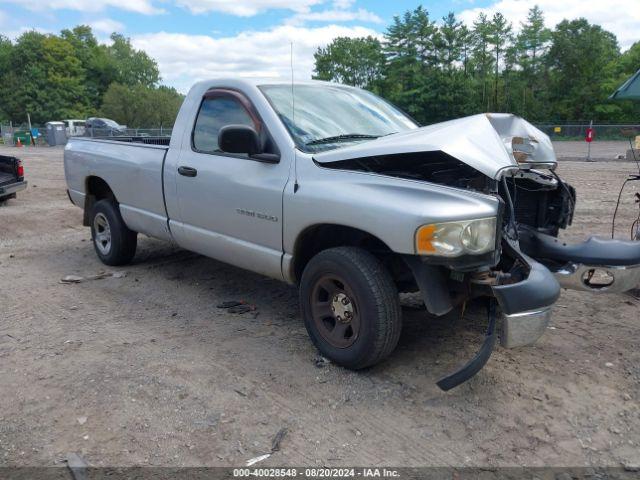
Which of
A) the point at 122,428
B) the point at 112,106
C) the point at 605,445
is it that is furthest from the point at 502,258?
the point at 112,106

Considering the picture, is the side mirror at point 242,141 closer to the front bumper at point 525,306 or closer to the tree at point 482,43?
the front bumper at point 525,306

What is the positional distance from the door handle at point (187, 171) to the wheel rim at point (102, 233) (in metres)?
1.86

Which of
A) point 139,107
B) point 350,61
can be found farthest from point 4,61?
point 350,61

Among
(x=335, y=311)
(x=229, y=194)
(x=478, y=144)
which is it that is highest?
(x=478, y=144)

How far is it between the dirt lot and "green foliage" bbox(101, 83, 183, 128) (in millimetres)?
63062

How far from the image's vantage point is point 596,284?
12.2 feet

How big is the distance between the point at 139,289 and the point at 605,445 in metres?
4.28

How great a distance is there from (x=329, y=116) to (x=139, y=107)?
6743 cm

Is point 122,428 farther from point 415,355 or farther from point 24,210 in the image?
point 24,210

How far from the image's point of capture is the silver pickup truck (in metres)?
3.19

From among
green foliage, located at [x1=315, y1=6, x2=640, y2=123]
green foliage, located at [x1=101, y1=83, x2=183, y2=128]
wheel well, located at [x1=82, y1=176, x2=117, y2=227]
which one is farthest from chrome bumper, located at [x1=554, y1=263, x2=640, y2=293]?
green foliage, located at [x1=101, y1=83, x2=183, y2=128]

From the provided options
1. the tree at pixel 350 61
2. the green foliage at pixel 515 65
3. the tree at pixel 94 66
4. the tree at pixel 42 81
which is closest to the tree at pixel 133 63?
the tree at pixel 94 66

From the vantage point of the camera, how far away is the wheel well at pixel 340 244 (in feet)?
12.2

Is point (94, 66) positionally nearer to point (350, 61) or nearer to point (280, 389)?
point (350, 61)
